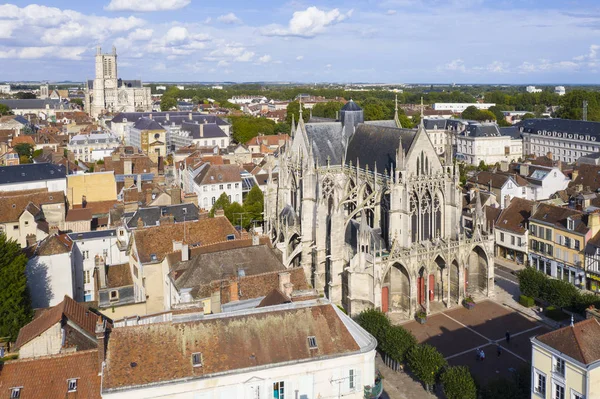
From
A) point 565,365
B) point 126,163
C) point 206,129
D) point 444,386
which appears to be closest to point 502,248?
point 444,386

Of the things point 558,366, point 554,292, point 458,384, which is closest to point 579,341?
point 558,366

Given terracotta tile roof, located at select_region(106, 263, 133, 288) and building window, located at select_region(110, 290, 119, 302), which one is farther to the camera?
terracotta tile roof, located at select_region(106, 263, 133, 288)

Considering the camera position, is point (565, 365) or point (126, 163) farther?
point (126, 163)

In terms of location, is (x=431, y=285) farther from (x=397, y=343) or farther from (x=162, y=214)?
(x=162, y=214)

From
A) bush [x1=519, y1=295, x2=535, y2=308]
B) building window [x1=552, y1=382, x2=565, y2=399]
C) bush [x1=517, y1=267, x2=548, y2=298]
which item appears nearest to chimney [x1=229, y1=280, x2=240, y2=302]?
building window [x1=552, y1=382, x2=565, y2=399]

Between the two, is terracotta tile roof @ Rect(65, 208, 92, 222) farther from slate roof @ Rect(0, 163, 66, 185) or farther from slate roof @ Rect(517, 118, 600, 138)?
slate roof @ Rect(517, 118, 600, 138)

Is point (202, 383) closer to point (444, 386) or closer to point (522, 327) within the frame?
point (444, 386)
